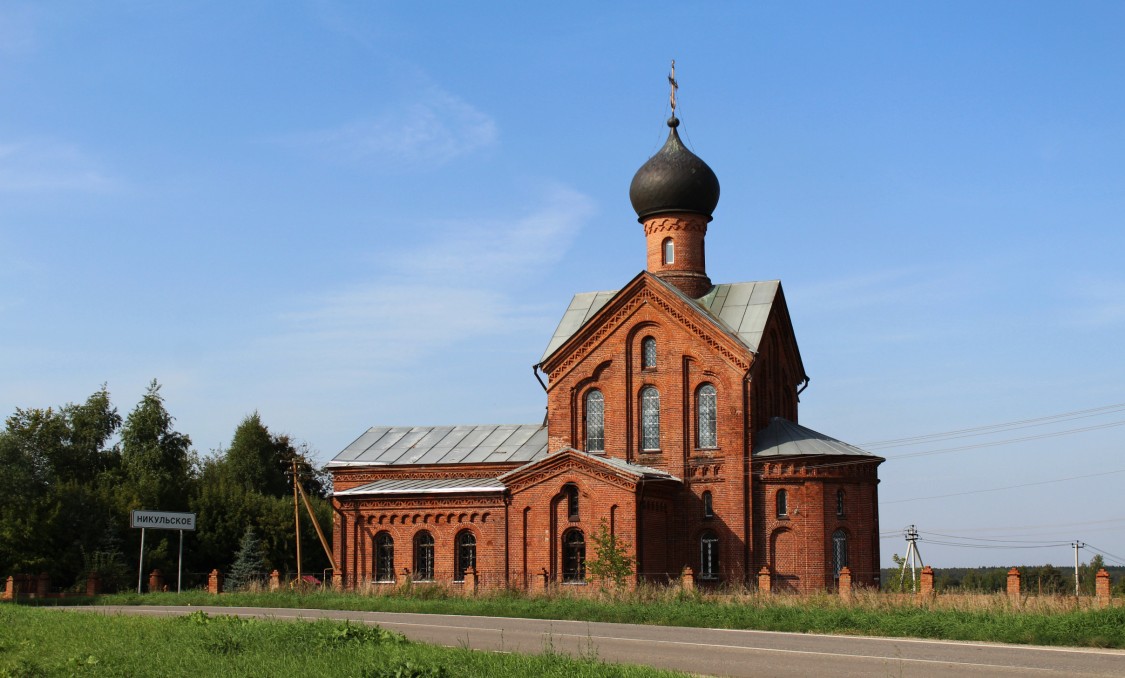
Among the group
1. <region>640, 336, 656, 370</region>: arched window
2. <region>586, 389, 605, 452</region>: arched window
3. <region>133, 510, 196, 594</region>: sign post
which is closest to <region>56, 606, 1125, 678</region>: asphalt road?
<region>586, 389, 605, 452</region>: arched window

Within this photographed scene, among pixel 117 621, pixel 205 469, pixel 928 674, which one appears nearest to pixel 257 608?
pixel 117 621

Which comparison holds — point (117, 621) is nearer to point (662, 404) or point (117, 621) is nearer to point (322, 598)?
point (322, 598)

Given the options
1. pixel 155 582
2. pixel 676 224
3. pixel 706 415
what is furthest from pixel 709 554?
pixel 155 582

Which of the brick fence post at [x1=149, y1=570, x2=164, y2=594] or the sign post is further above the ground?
the sign post

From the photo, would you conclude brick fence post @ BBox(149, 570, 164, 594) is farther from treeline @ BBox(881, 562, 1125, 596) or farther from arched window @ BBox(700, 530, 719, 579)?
treeline @ BBox(881, 562, 1125, 596)

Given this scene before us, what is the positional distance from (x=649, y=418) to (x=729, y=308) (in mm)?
4320

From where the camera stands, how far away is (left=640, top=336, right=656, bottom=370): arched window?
113 ft

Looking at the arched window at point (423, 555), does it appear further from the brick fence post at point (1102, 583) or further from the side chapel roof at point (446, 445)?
the brick fence post at point (1102, 583)

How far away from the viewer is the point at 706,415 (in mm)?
33594

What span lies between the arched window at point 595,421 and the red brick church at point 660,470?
0.04 meters

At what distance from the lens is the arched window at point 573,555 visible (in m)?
31.8

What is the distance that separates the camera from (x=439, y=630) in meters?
19.6

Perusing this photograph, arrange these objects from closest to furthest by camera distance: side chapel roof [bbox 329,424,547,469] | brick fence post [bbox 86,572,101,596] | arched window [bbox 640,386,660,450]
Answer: arched window [bbox 640,386,660,450] < brick fence post [bbox 86,572,101,596] < side chapel roof [bbox 329,424,547,469]

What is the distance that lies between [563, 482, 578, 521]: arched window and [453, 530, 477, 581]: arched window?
3.49 meters
